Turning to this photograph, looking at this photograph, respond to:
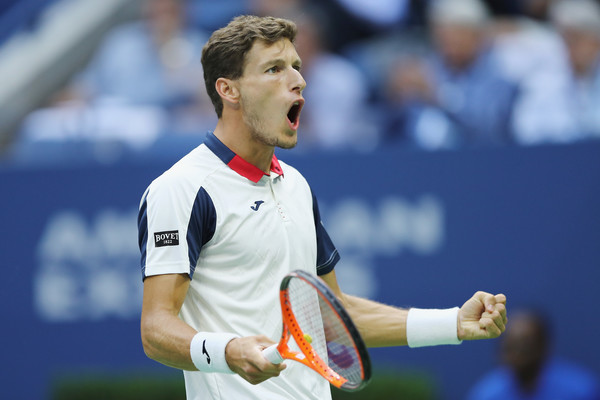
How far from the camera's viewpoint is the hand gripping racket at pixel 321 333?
9.56 feet

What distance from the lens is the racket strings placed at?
3070 mm

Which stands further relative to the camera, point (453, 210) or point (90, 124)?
point (90, 124)

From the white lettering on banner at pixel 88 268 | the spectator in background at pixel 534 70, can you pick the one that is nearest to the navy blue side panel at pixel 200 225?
the spectator in background at pixel 534 70

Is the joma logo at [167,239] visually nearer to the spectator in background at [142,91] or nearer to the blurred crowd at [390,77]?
the blurred crowd at [390,77]

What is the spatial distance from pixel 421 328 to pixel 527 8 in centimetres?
567

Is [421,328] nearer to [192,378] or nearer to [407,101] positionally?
[192,378]

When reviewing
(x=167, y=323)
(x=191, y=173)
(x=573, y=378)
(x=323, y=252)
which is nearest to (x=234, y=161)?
(x=191, y=173)

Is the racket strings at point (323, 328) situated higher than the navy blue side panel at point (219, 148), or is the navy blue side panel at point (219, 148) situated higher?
the navy blue side panel at point (219, 148)

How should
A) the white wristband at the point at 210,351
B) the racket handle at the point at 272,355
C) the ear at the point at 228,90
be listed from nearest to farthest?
the racket handle at the point at 272,355 < the white wristband at the point at 210,351 < the ear at the point at 228,90

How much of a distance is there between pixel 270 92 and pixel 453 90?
4.63 meters

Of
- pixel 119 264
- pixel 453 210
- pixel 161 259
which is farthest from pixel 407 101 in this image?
pixel 161 259

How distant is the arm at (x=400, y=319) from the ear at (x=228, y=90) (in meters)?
0.79

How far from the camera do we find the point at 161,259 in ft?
10.5

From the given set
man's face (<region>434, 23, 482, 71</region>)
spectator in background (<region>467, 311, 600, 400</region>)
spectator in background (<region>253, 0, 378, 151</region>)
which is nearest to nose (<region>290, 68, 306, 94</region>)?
spectator in background (<region>467, 311, 600, 400</region>)
